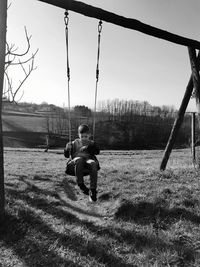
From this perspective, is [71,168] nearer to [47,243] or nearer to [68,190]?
[68,190]

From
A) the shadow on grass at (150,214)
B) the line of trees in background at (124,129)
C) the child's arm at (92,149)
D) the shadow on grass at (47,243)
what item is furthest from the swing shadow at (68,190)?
the line of trees in background at (124,129)

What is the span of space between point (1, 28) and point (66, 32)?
1703 mm

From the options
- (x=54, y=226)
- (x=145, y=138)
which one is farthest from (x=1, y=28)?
(x=145, y=138)

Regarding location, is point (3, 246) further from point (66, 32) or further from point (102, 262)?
point (66, 32)

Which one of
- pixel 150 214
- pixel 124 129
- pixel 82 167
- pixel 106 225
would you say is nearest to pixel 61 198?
pixel 82 167

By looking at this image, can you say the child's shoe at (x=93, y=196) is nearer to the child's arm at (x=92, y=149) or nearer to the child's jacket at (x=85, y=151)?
the child's jacket at (x=85, y=151)

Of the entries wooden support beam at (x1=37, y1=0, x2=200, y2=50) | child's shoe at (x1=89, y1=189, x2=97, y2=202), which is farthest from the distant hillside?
child's shoe at (x1=89, y1=189, x2=97, y2=202)

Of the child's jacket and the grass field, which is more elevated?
the child's jacket

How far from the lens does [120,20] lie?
6074 millimetres

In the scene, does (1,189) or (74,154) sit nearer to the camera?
(1,189)

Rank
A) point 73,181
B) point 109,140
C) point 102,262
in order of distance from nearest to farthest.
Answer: point 102,262 → point 73,181 → point 109,140

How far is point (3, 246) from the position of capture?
3.82 m

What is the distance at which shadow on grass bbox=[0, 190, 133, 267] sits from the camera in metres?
3.54

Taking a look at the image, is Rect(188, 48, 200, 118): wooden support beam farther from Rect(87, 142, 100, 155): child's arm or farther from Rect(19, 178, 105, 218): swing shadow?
Rect(19, 178, 105, 218): swing shadow
